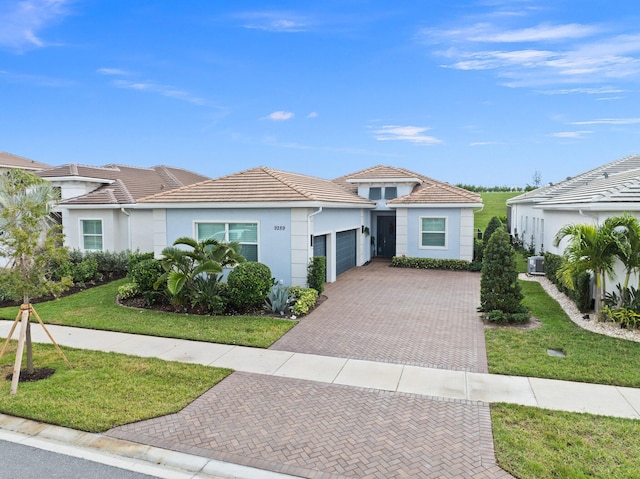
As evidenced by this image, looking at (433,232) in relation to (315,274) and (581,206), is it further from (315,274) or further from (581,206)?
(581,206)

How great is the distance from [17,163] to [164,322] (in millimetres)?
26045

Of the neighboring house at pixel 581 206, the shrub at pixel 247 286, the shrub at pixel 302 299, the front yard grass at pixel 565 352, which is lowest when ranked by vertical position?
the front yard grass at pixel 565 352

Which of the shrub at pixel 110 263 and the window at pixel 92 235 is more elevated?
the window at pixel 92 235

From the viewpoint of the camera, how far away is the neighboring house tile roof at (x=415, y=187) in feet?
70.5

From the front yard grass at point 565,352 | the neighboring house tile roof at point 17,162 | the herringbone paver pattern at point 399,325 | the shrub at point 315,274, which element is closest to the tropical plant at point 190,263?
the shrub at point 315,274

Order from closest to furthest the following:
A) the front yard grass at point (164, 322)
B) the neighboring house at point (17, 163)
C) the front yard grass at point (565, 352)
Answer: the front yard grass at point (565, 352)
the front yard grass at point (164, 322)
the neighboring house at point (17, 163)

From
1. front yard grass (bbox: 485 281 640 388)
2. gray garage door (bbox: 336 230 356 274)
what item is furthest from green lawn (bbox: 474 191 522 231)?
front yard grass (bbox: 485 281 640 388)

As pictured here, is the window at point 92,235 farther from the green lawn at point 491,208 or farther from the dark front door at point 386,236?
the green lawn at point 491,208

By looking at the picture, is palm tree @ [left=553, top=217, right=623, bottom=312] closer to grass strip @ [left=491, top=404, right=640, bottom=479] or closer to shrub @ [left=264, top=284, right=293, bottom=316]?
grass strip @ [left=491, top=404, right=640, bottom=479]

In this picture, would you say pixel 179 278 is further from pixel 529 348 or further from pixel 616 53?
pixel 616 53

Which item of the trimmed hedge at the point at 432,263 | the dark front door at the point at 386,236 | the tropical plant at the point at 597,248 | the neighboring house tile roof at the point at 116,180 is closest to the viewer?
the tropical plant at the point at 597,248

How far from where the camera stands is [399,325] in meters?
11.2

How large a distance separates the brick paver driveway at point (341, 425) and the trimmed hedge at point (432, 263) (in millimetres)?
11559

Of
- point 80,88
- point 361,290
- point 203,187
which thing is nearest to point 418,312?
point 361,290
